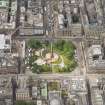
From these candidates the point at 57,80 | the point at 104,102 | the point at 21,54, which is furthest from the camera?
the point at 21,54

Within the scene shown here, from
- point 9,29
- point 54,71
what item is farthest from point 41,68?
point 9,29

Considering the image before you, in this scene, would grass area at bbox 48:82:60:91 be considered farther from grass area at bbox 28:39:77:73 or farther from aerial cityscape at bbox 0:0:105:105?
grass area at bbox 28:39:77:73

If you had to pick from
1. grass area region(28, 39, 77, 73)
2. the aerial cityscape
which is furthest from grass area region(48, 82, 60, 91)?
grass area region(28, 39, 77, 73)

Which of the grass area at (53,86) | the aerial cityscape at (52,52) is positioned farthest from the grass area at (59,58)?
the grass area at (53,86)

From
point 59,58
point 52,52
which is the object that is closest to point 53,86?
point 59,58

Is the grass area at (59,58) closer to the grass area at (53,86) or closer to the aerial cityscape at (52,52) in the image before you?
the aerial cityscape at (52,52)

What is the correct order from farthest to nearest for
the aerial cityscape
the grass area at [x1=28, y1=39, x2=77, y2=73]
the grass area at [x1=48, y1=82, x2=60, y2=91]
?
the grass area at [x1=28, y1=39, x2=77, y2=73], the grass area at [x1=48, y1=82, x2=60, y2=91], the aerial cityscape

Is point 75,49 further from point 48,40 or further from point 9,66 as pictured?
point 9,66

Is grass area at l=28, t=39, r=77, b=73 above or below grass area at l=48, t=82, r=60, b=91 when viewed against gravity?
above

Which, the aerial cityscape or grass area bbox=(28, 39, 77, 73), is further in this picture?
grass area bbox=(28, 39, 77, 73)
